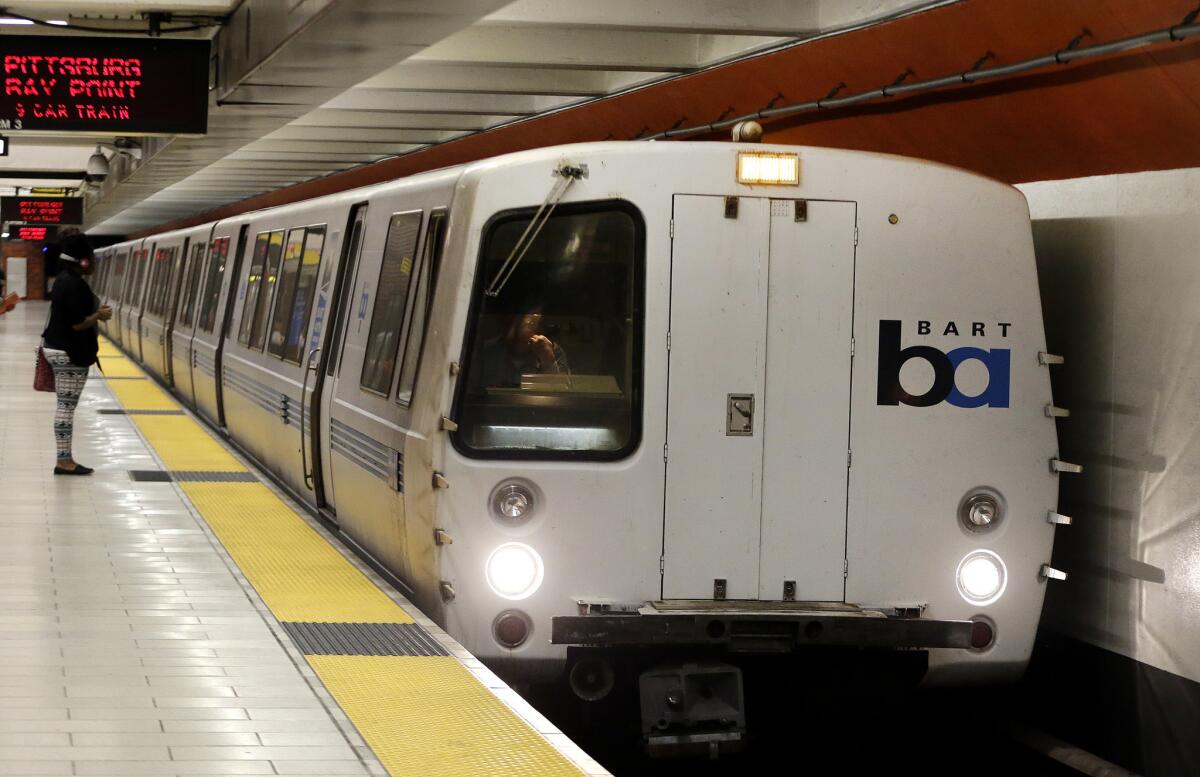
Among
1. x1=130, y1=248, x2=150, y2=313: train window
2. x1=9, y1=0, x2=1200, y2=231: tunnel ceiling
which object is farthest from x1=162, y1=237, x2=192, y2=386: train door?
x1=130, y1=248, x2=150, y2=313: train window

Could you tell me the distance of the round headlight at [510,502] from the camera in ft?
20.5

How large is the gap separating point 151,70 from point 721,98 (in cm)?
464

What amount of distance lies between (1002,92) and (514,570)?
3998 millimetres

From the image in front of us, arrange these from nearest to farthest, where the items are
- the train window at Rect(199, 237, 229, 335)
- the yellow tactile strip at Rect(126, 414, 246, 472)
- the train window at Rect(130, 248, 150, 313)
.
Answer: the yellow tactile strip at Rect(126, 414, 246, 472)
the train window at Rect(199, 237, 229, 335)
the train window at Rect(130, 248, 150, 313)

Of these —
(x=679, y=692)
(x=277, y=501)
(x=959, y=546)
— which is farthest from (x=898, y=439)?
(x=277, y=501)

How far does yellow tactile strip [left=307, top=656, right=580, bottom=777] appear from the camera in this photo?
16.1 feet

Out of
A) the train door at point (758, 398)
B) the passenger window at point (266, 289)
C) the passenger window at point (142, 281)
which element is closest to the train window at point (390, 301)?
the train door at point (758, 398)

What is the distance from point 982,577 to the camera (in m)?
6.51

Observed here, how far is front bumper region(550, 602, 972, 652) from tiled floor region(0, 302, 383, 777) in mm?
1078

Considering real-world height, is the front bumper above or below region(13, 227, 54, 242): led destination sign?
below

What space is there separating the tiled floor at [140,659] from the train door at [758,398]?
1.70 metres

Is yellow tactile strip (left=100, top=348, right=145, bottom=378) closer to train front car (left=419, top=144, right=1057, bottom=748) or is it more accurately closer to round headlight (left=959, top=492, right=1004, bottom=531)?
train front car (left=419, top=144, right=1057, bottom=748)

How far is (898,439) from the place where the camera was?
21.1 ft

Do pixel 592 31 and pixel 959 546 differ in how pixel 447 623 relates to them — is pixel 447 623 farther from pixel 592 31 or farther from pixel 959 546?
pixel 592 31
